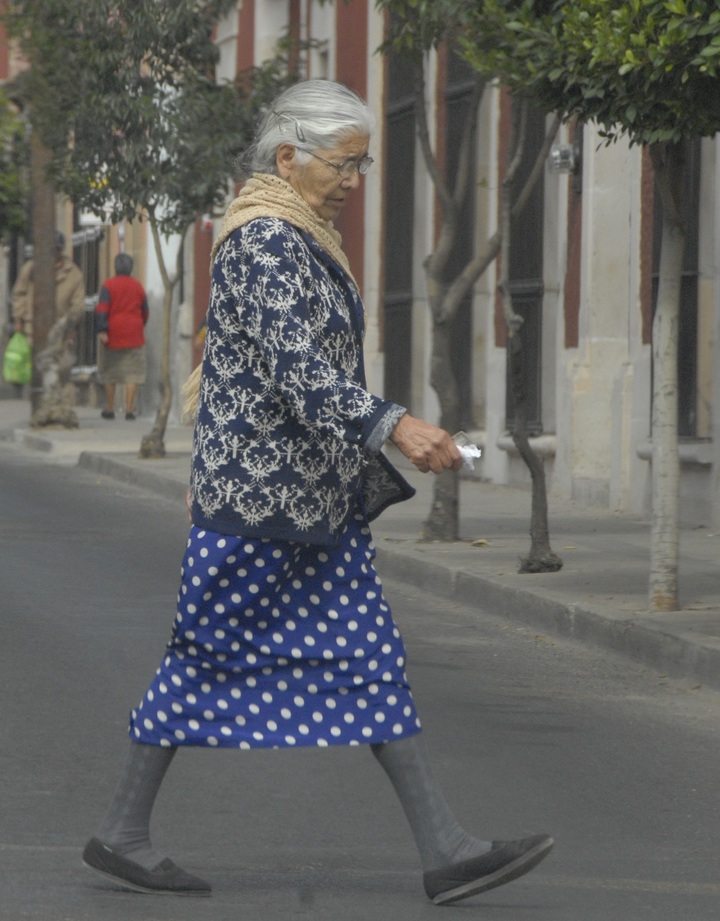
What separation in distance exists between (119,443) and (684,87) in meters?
14.4

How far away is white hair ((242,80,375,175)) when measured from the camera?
4867 millimetres

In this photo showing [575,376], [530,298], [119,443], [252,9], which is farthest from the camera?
[252,9]

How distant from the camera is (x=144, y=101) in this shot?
18.6 metres

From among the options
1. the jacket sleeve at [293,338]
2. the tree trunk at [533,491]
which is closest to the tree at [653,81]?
the tree trunk at [533,491]

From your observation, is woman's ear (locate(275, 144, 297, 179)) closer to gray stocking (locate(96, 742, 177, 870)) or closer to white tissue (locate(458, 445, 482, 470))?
white tissue (locate(458, 445, 482, 470))

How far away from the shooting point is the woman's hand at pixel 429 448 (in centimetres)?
459

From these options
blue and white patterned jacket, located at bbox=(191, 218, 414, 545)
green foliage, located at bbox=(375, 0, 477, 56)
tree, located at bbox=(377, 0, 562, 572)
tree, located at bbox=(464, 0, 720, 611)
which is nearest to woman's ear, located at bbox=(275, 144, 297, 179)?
blue and white patterned jacket, located at bbox=(191, 218, 414, 545)

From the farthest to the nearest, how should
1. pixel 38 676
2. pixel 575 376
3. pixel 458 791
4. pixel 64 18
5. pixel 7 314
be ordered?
pixel 7 314 → pixel 64 18 → pixel 575 376 → pixel 38 676 → pixel 458 791

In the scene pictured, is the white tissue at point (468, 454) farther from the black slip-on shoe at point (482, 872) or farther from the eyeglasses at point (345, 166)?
the black slip-on shoe at point (482, 872)

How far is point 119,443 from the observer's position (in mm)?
22391

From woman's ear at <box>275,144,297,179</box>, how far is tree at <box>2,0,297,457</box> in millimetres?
13389

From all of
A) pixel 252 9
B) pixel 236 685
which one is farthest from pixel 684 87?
pixel 252 9

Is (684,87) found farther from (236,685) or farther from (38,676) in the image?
(236,685)

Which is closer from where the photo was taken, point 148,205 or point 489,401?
point 489,401
